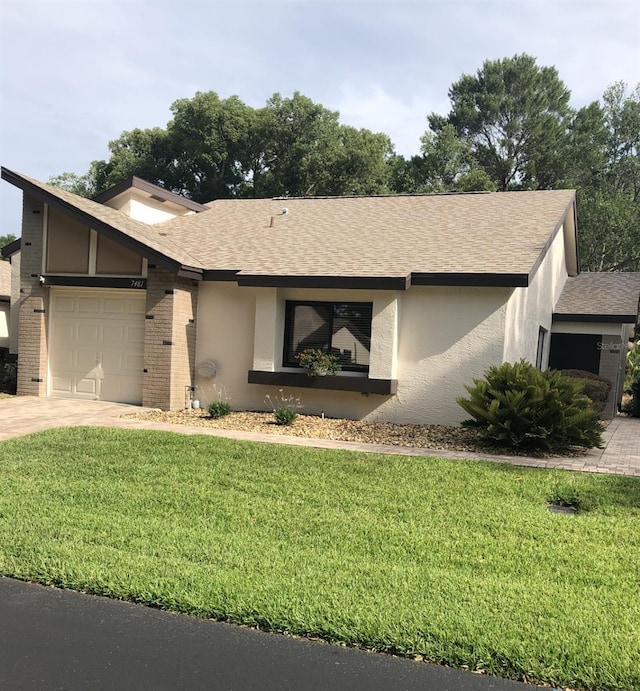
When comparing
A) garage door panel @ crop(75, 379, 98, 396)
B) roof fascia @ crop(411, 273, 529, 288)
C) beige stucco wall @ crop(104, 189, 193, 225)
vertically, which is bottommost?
garage door panel @ crop(75, 379, 98, 396)

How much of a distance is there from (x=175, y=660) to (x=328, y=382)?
8.40 metres

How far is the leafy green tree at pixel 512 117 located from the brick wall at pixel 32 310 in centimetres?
2853

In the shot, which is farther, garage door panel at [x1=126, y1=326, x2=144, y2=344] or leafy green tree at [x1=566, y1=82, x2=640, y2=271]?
leafy green tree at [x1=566, y1=82, x2=640, y2=271]

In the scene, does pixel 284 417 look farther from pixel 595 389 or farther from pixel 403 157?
pixel 403 157

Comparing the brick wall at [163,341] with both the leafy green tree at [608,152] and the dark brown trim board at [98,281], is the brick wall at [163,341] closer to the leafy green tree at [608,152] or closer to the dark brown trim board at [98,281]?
the dark brown trim board at [98,281]

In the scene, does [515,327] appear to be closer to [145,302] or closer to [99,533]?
[145,302]

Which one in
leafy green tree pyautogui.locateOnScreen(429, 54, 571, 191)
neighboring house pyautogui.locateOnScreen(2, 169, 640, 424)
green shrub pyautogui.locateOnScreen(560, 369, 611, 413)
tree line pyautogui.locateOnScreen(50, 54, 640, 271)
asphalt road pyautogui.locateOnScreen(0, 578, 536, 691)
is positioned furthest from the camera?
leafy green tree pyautogui.locateOnScreen(429, 54, 571, 191)

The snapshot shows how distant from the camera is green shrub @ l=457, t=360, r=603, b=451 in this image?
9.03 metres

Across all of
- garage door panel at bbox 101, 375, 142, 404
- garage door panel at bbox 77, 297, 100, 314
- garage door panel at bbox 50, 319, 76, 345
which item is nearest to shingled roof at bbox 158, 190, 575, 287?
garage door panel at bbox 77, 297, 100, 314

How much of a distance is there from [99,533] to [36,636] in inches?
62.6

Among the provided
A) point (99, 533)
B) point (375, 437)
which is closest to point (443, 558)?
point (99, 533)

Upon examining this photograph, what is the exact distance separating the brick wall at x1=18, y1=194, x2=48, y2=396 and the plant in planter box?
237 inches

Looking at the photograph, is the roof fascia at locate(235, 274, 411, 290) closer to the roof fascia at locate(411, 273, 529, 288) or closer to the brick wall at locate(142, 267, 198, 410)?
the roof fascia at locate(411, 273, 529, 288)

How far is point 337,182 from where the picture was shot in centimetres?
3544
